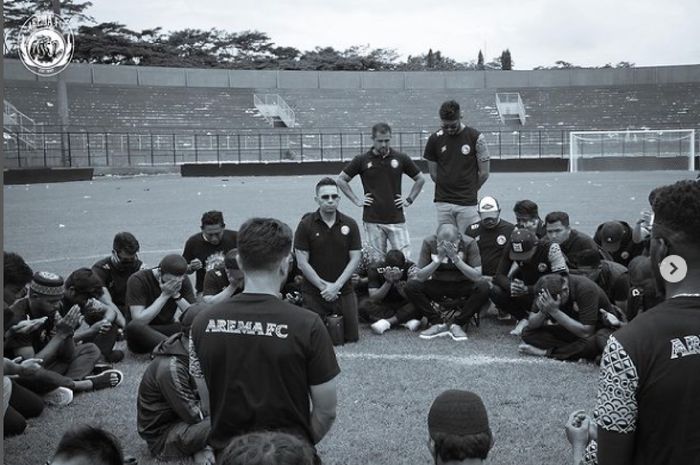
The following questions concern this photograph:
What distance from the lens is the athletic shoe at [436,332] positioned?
29.4 ft

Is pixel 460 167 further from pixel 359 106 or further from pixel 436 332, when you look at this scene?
pixel 359 106

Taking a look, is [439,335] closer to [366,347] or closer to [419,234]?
[366,347]

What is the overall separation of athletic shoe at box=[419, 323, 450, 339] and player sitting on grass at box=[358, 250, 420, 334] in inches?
12.6

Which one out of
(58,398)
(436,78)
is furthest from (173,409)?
(436,78)

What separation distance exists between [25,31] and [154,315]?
126 feet

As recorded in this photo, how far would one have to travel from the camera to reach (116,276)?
9156 mm

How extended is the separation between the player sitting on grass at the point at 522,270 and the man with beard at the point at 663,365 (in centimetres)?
538

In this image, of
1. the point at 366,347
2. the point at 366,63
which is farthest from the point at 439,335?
the point at 366,63

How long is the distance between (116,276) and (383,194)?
353 cm

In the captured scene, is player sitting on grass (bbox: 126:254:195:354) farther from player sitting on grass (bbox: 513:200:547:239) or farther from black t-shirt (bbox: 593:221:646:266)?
black t-shirt (bbox: 593:221:646:266)

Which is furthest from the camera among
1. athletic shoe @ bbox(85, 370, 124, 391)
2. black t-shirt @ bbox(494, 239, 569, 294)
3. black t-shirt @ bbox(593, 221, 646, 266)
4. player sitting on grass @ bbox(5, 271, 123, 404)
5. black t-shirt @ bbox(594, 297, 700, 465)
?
black t-shirt @ bbox(593, 221, 646, 266)

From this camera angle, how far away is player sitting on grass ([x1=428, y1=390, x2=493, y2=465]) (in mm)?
3033

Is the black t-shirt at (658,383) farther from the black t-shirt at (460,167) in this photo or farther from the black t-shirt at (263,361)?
the black t-shirt at (460,167)

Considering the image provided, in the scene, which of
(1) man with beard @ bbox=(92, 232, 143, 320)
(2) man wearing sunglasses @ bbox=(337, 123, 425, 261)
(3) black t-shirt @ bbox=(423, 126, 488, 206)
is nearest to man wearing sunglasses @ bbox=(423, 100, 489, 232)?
(3) black t-shirt @ bbox=(423, 126, 488, 206)
